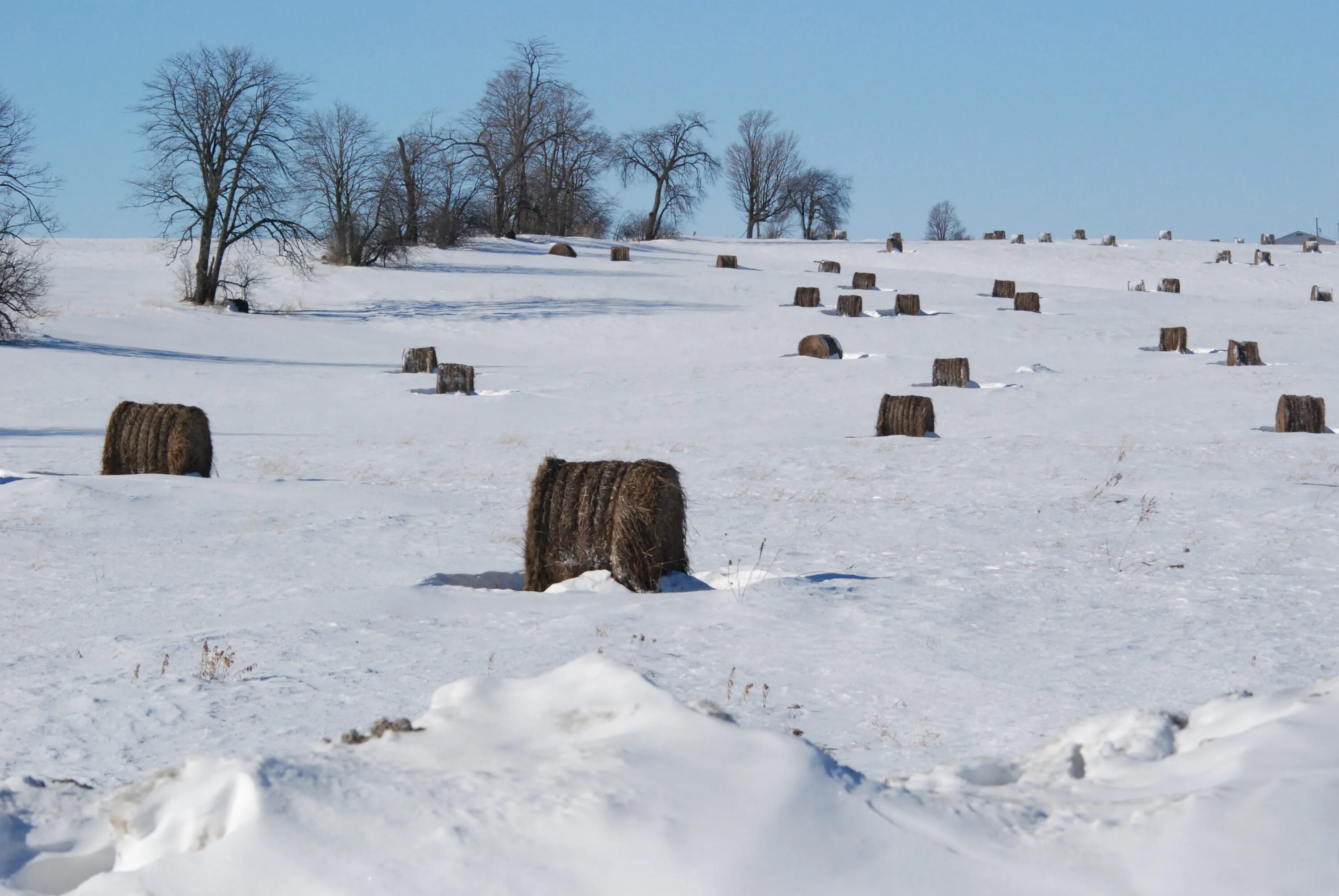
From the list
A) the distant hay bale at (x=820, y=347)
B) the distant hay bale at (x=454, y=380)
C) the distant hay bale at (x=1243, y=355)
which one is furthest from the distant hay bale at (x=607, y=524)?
the distant hay bale at (x=1243, y=355)

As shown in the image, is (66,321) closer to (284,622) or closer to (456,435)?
(456,435)

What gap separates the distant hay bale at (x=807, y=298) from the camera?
1400 inches

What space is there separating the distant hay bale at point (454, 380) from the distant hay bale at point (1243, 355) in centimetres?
1445

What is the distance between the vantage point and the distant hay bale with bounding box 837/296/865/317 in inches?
1336

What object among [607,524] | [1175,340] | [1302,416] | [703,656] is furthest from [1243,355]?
[703,656]

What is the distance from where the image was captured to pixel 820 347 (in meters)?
26.9

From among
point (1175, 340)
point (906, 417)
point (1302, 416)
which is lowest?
point (906, 417)

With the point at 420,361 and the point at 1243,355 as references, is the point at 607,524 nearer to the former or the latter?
the point at 420,361

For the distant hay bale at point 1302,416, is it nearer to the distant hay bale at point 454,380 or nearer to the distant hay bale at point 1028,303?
the distant hay bale at point 454,380

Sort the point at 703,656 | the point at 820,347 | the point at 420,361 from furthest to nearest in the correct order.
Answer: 1. the point at 820,347
2. the point at 420,361
3. the point at 703,656

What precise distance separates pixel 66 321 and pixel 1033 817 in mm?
31845

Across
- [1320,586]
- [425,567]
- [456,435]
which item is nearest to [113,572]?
[425,567]

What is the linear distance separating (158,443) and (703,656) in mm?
8213

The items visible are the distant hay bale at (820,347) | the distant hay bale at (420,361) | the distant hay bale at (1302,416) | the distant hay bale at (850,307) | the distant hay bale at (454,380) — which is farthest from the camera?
the distant hay bale at (850,307)
